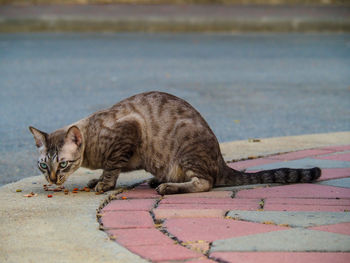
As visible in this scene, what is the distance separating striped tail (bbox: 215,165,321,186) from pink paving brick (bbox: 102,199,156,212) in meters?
0.70

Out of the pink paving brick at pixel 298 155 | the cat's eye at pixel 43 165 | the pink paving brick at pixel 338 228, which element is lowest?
the pink paving brick at pixel 338 228

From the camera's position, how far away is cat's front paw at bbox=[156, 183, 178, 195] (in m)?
4.75

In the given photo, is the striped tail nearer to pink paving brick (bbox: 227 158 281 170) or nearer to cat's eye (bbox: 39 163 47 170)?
pink paving brick (bbox: 227 158 281 170)

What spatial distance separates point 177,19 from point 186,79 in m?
9.19

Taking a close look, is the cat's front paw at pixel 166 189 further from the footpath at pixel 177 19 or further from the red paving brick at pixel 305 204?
the footpath at pixel 177 19

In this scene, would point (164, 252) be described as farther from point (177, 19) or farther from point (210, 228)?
point (177, 19)

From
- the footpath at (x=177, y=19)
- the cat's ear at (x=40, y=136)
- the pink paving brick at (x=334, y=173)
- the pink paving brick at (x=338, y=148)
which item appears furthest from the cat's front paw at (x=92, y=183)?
the footpath at (x=177, y=19)

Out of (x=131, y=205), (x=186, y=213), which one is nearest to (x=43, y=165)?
(x=131, y=205)

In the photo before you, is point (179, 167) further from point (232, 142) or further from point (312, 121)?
point (312, 121)

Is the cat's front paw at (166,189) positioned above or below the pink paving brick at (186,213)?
above

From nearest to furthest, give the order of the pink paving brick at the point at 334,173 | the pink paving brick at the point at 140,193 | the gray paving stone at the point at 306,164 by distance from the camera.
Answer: the pink paving brick at the point at 140,193, the pink paving brick at the point at 334,173, the gray paving stone at the point at 306,164

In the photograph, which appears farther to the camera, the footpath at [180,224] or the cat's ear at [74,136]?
the cat's ear at [74,136]

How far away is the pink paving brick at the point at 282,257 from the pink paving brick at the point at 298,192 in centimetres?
127

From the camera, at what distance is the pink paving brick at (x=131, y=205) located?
169 inches
